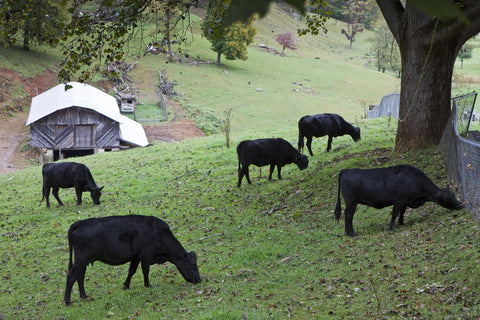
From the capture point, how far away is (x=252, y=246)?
1241cm

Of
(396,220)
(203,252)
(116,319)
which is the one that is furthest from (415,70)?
(116,319)

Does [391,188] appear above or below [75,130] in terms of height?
above

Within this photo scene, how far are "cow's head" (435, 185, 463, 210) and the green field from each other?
165 mm

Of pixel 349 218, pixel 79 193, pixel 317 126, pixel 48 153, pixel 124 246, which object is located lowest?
pixel 48 153

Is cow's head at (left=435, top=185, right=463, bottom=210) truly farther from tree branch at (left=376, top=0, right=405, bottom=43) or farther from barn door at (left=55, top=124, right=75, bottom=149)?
barn door at (left=55, top=124, right=75, bottom=149)

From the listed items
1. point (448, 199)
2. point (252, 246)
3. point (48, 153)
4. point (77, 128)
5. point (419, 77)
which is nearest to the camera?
point (448, 199)

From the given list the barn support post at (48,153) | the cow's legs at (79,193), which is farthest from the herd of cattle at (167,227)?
the barn support post at (48,153)

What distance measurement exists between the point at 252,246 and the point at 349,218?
2507mm

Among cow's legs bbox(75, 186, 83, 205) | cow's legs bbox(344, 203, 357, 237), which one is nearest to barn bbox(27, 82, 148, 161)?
cow's legs bbox(75, 186, 83, 205)

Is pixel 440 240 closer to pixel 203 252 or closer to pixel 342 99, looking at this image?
pixel 203 252

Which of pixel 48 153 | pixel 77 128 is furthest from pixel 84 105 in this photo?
pixel 48 153

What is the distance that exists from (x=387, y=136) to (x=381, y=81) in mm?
72678

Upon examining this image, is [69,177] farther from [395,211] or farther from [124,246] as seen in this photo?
[395,211]

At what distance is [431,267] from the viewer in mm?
8406
